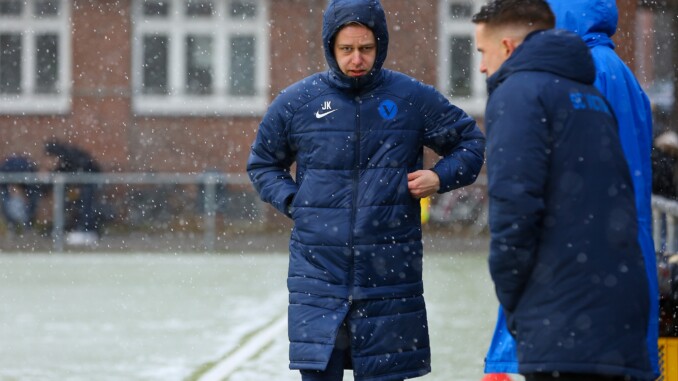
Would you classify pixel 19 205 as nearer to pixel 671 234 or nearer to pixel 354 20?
pixel 671 234

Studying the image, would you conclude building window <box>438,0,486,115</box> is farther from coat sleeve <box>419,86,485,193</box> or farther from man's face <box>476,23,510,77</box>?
man's face <box>476,23,510,77</box>

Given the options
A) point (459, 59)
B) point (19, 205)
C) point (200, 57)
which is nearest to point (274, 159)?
point (19, 205)

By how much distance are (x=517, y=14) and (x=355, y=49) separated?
1.15 m

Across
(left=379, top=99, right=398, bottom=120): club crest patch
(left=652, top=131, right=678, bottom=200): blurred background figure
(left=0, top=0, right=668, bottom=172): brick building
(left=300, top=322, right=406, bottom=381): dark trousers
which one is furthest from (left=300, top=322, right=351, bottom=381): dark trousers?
(left=0, top=0, right=668, bottom=172): brick building

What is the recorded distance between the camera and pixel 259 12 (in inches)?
1013

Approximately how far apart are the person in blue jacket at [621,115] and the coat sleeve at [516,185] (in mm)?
883

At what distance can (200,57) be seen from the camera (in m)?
26.4

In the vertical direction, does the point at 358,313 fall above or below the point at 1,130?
above

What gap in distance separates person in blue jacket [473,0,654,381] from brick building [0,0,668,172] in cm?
2066

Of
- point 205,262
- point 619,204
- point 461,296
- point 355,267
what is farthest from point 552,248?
point 205,262

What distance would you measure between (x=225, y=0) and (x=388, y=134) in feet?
69.6

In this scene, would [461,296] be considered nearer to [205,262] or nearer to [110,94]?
[205,262]

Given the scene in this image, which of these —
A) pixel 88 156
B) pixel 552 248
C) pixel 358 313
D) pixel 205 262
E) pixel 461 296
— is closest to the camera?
pixel 552 248

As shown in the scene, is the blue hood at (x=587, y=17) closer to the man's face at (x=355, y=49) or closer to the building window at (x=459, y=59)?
the man's face at (x=355, y=49)
